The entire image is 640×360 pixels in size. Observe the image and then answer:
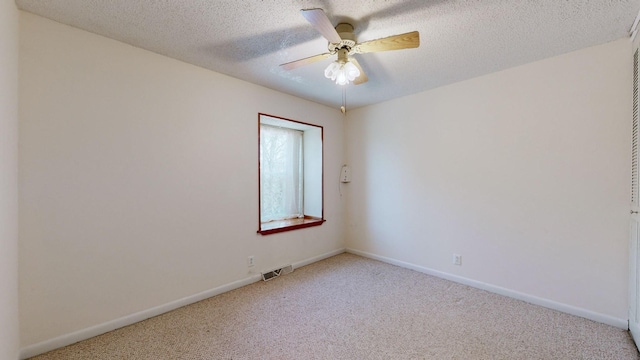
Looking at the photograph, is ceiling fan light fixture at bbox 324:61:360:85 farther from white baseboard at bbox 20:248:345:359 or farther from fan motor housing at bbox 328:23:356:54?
white baseboard at bbox 20:248:345:359

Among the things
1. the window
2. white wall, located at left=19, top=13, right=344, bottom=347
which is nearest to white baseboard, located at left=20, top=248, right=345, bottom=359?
white wall, located at left=19, top=13, right=344, bottom=347

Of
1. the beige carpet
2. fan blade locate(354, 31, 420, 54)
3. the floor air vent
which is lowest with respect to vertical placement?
the beige carpet

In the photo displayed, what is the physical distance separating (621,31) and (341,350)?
3229 mm

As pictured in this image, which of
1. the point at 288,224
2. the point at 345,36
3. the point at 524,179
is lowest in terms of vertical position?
the point at 288,224

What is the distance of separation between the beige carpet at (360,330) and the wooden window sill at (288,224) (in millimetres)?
698

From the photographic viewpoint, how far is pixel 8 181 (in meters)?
1.53

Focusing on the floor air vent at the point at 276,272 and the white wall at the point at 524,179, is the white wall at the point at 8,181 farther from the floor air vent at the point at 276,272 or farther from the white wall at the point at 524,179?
the white wall at the point at 524,179

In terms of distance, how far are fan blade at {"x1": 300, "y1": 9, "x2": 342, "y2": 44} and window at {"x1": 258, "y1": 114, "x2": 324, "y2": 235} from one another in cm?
193

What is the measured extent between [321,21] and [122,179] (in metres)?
2.02

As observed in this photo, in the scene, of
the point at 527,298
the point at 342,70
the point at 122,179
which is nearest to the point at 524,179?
the point at 527,298

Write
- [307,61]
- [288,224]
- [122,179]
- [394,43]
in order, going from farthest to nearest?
[288,224], [122,179], [307,61], [394,43]

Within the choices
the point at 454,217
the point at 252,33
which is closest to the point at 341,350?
the point at 454,217

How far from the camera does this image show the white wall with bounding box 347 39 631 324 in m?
2.19

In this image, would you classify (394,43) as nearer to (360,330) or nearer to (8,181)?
(360,330)
